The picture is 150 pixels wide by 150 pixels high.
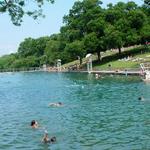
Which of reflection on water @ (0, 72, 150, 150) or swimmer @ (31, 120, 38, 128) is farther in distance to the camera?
swimmer @ (31, 120, 38, 128)

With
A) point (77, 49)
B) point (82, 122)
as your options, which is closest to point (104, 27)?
point (77, 49)

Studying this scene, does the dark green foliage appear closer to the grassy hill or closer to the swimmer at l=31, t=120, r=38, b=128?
the grassy hill

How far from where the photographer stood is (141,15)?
145 meters

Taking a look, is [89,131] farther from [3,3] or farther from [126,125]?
[3,3]

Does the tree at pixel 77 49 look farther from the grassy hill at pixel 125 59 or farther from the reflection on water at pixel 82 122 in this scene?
the reflection on water at pixel 82 122

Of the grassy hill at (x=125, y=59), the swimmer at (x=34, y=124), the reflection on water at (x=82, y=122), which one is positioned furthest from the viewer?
the grassy hill at (x=125, y=59)

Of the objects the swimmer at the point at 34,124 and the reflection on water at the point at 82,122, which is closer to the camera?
the reflection on water at the point at 82,122

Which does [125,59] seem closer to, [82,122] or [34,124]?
[82,122]

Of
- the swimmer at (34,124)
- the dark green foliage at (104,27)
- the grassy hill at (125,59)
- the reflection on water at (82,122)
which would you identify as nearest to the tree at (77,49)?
the dark green foliage at (104,27)

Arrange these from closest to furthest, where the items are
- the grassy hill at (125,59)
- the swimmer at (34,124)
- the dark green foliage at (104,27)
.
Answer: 1. the swimmer at (34,124)
2. the grassy hill at (125,59)
3. the dark green foliage at (104,27)

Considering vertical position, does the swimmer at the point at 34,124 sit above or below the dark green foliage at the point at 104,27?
below

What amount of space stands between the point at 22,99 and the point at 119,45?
75760mm

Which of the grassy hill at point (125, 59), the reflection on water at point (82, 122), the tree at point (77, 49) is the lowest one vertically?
the reflection on water at point (82, 122)

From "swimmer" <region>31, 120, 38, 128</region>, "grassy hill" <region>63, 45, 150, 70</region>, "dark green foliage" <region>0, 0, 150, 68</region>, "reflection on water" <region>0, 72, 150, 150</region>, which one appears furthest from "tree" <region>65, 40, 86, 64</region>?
"swimmer" <region>31, 120, 38, 128</region>
